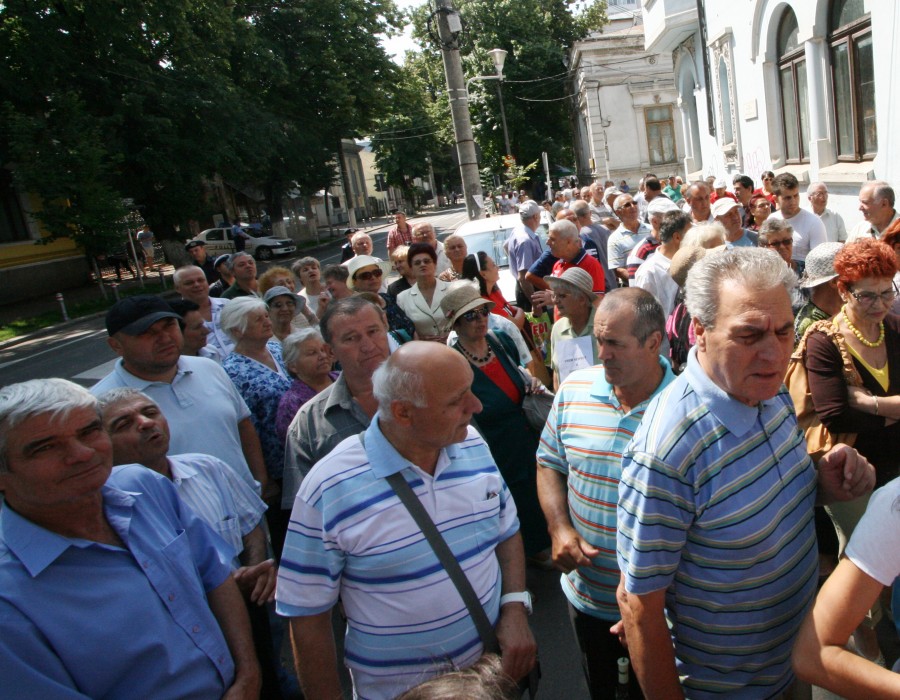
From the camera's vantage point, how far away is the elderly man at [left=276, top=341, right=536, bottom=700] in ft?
Result: 6.37

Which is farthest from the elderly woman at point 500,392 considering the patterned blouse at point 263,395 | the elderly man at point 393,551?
the elderly man at point 393,551

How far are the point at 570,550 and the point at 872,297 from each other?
172 cm

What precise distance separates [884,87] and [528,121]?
33850 mm

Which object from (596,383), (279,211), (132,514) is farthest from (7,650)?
(279,211)

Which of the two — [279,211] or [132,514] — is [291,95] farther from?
[132,514]

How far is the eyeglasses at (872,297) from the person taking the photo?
109 inches

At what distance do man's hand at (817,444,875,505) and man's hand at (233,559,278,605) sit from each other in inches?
72.3

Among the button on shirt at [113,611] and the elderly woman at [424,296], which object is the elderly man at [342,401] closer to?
the button on shirt at [113,611]

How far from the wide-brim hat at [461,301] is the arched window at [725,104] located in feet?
41.0

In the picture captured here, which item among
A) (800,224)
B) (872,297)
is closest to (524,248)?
(800,224)

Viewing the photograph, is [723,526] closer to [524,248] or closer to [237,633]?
[237,633]

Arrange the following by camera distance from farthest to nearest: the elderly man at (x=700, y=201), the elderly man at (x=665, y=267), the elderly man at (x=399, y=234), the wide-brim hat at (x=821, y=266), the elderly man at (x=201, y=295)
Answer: the elderly man at (x=399, y=234), the elderly man at (x=700, y=201), the elderly man at (x=201, y=295), the elderly man at (x=665, y=267), the wide-brim hat at (x=821, y=266)

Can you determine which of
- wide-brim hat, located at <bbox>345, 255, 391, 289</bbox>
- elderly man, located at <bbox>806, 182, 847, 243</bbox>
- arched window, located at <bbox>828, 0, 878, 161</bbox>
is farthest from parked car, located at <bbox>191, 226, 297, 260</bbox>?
elderly man, located at <bbox>806, 182, 847, 243</bbox>

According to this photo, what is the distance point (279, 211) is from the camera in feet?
117
